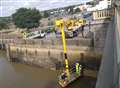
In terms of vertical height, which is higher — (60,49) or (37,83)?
(60,49)

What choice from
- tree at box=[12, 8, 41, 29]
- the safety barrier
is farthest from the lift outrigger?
tree at box=[12, 8, 41, 29]

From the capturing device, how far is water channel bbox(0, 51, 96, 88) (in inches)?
579

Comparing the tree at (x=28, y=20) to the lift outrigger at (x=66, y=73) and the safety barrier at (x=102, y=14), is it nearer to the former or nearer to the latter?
the safety barrier at (x=102, y=14)

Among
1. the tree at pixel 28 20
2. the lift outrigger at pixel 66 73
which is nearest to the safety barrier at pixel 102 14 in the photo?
the lift outrigger at pixel 66 73

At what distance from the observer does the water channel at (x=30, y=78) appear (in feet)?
48.2

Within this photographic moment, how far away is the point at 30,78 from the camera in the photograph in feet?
58.2

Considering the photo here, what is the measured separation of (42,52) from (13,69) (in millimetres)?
3700

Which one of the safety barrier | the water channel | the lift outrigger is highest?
the safety barrier

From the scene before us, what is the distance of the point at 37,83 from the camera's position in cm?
1620

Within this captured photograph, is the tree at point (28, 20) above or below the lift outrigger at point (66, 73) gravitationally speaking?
above

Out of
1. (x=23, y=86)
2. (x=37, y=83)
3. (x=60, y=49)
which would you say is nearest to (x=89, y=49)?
(x=60, y=49)

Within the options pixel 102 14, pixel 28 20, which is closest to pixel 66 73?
pixel 102 14

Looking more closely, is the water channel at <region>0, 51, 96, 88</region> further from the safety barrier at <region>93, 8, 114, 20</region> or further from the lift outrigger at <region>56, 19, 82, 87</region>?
the safety barrier at <region>93, 8, 114, 20</region>

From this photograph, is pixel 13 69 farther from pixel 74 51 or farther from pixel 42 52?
pixel 74 51
